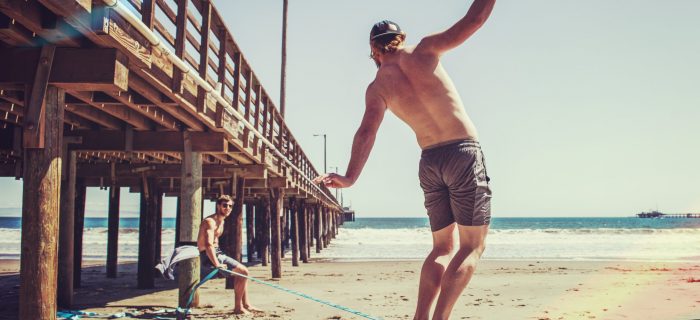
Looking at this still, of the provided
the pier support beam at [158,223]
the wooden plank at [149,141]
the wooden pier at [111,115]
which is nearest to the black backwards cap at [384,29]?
the wooden pier at [111,115]

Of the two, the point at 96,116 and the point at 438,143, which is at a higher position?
the point at 96,116

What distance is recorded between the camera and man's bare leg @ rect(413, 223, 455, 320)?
3221mm

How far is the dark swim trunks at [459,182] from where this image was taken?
3023mm

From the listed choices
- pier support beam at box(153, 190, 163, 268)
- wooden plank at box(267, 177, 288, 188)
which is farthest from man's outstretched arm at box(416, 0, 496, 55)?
wooden plank at box(267, 177, 288, 188)

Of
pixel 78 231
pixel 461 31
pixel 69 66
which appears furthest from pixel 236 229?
pixel 461 31

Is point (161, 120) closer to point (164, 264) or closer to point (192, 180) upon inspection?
point (192, 180)

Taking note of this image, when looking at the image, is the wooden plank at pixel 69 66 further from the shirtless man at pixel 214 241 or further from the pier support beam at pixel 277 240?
the pier support beam at pixel 277 240

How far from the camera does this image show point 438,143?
3.18m

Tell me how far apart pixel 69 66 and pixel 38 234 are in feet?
4.02

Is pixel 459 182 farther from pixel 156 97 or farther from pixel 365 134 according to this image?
pixel 156 97

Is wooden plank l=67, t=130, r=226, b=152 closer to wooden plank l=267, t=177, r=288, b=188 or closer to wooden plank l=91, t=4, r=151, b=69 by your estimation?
wooden plank l=91, t=4, r=151, b=69

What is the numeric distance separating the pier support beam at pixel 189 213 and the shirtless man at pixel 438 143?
5549 millimetres

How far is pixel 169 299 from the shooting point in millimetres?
10711

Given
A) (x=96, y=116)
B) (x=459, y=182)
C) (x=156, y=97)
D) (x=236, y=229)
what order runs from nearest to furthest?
(x=459, y=182)
(x=156, y=97)
(x=96, y=116)
(x=236, y=229)
